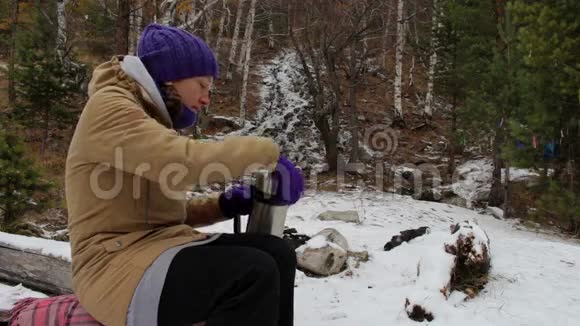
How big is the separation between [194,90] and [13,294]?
2105 mm

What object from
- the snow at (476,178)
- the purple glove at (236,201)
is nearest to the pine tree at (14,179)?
the purple glove at (236,201)

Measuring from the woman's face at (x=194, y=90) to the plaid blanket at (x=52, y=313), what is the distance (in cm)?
95

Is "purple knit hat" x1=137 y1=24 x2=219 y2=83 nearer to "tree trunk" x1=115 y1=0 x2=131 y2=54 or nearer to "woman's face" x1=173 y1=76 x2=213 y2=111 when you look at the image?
"woman's face" x1=173 y1=76 x2=213 y2=111

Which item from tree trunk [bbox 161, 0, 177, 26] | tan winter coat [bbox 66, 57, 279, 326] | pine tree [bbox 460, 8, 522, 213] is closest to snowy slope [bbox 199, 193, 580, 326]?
tan winter coat [bbox 66, 57, 279, 326]

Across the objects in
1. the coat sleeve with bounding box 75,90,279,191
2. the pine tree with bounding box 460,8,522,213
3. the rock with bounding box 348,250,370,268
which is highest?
the pine tree with bounding box 460,8,522,213

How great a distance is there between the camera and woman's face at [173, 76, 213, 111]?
72.9 inches

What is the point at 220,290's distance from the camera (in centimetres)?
159

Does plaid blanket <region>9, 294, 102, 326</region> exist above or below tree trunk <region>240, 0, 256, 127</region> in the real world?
below

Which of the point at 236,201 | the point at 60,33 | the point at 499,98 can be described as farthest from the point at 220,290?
the point at 60,33

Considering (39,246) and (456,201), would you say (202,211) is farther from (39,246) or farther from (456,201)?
(456,201)

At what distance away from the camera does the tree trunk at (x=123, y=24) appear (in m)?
7.24

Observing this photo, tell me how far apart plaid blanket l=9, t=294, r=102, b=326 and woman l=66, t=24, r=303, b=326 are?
0.16 metres

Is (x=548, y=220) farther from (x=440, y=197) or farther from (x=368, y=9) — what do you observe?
(x=368, y=9)

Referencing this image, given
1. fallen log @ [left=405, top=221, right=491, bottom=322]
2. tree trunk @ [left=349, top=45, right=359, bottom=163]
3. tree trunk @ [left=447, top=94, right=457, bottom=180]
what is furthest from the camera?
tree trunk @ [left=447, top=94, right=457, bottom=180]
